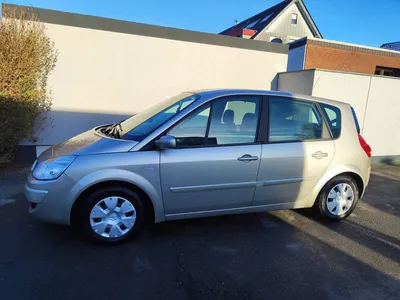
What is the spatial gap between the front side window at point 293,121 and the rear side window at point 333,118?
129 mm

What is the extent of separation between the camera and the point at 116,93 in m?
6.63

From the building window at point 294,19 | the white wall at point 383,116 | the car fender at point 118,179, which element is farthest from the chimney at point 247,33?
the car fender at point 118,179

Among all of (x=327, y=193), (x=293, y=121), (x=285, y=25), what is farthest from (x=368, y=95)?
(x=285, y=25)

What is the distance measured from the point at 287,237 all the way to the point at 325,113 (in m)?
1.61

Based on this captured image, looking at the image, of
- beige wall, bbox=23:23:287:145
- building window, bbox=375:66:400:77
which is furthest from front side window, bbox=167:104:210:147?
building window, bbox=375:66:400:77

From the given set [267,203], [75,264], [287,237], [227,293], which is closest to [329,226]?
[287,237]

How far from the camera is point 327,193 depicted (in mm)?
3779

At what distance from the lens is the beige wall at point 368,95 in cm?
673

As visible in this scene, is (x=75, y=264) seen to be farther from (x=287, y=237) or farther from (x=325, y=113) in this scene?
(x=325, y=113)

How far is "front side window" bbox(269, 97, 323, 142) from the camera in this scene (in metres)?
3.42

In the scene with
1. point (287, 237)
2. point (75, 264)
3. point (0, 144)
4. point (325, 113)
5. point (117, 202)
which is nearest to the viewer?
point (75, 264)

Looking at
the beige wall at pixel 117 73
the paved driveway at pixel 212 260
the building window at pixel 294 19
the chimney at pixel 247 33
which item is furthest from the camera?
the building window at pixel 294 19

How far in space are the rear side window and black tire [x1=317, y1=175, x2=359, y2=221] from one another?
577mm

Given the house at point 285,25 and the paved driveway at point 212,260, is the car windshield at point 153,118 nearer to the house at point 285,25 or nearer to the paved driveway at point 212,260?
the paved driveway at point 212,260
